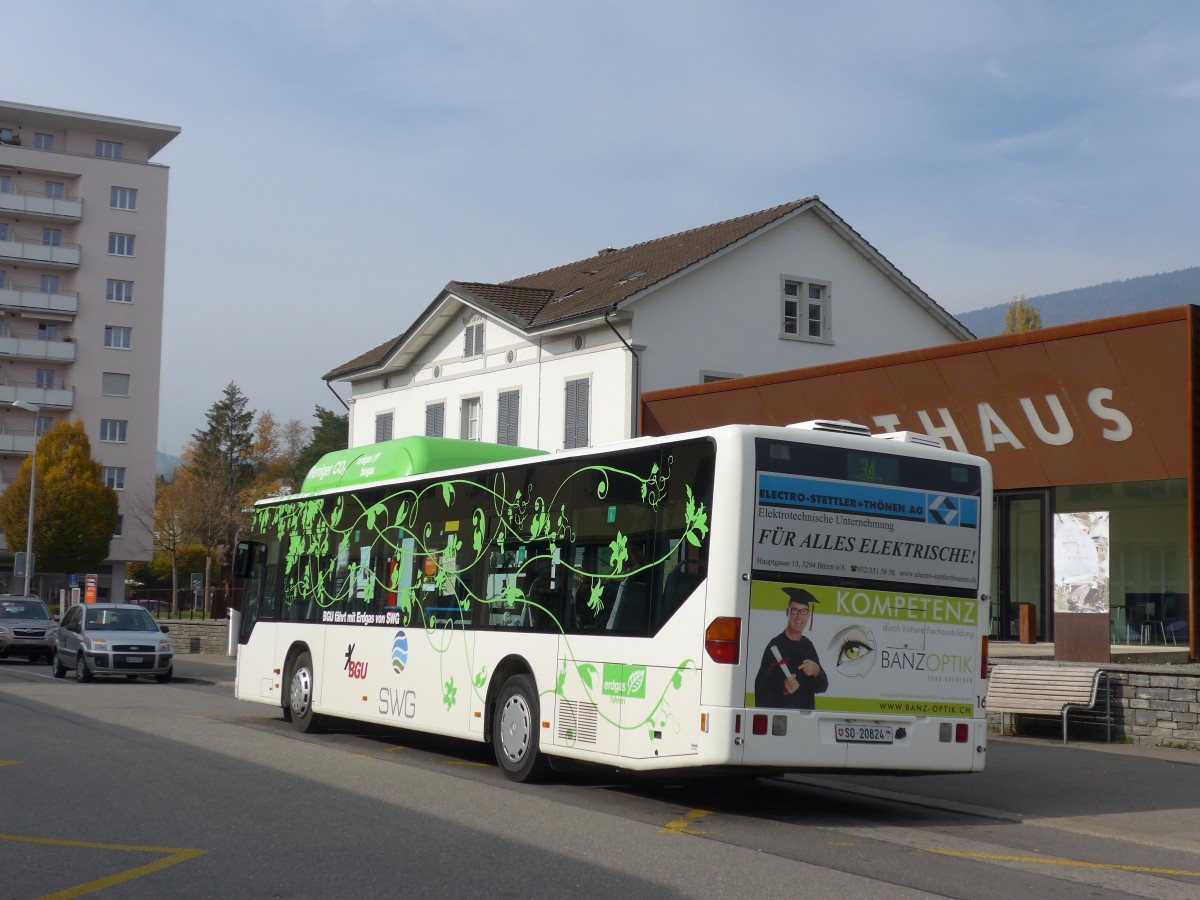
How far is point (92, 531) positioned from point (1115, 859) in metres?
70.9

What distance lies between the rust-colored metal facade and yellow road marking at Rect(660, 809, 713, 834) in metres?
10.3

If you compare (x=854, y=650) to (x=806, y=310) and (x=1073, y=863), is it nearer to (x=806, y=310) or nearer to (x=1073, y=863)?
(x=1073, y=863)

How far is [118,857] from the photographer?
8008mm

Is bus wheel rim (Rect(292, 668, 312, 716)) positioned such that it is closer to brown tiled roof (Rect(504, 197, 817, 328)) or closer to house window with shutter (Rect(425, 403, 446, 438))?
brown tiled roof (Rect(504, 197, 817, 328))

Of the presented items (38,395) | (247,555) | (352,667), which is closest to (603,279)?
(247,555)

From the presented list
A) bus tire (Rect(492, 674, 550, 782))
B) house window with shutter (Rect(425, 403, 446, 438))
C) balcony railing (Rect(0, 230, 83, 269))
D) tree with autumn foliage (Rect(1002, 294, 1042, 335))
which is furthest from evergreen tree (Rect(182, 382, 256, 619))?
bus tire (Rect(492, 674, 550, 782))

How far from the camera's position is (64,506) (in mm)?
72062

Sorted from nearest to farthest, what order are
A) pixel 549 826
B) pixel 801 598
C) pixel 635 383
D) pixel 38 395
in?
pixel 549 826 < pixel 801 598 < pixel 635 383 < pixel 38 395

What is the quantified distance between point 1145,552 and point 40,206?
6772cm

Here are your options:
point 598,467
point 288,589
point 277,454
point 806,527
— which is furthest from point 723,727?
point 277,454

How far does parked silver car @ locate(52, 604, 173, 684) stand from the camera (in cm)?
2678

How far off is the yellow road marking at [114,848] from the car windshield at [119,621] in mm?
20146

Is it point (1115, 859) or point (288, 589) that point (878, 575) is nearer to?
point (1115, 859)

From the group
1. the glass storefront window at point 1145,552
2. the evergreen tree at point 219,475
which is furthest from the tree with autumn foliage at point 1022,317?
the glass storefront window at point 1145,552
